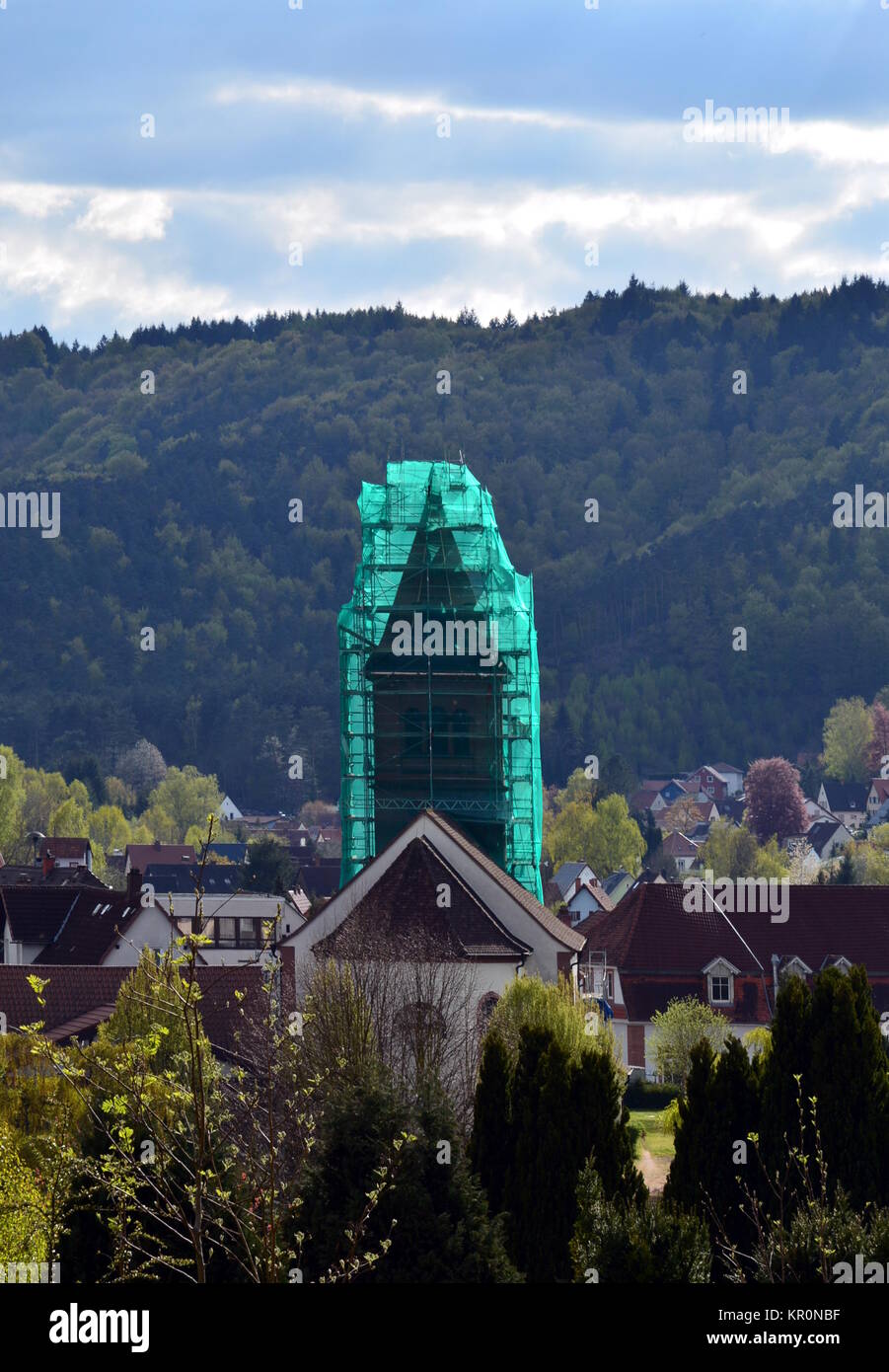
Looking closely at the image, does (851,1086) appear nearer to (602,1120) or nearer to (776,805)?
(602,1120)

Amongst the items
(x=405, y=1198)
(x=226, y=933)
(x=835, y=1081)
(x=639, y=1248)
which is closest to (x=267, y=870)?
(x=226, y=933)

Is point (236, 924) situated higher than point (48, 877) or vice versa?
point (48, 877)

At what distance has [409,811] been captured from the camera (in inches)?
2185

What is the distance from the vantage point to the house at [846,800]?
184 metres

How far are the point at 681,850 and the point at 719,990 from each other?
10205cm

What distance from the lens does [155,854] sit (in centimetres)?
13288

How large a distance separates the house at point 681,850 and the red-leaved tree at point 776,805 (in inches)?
228

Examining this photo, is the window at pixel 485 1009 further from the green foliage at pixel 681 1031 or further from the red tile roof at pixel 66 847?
the red tile roof at pixel 66 847

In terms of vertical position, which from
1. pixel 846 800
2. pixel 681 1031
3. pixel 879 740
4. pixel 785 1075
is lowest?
pixel 785 1075

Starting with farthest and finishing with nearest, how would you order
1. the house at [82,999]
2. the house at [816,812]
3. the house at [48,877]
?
the house at [816,812]
the house at [48,877]
the house at [82,999]

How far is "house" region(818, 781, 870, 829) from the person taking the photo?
604 feet

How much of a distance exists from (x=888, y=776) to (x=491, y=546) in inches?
5388

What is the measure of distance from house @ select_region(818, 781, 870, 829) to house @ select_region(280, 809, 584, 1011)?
463 ft
